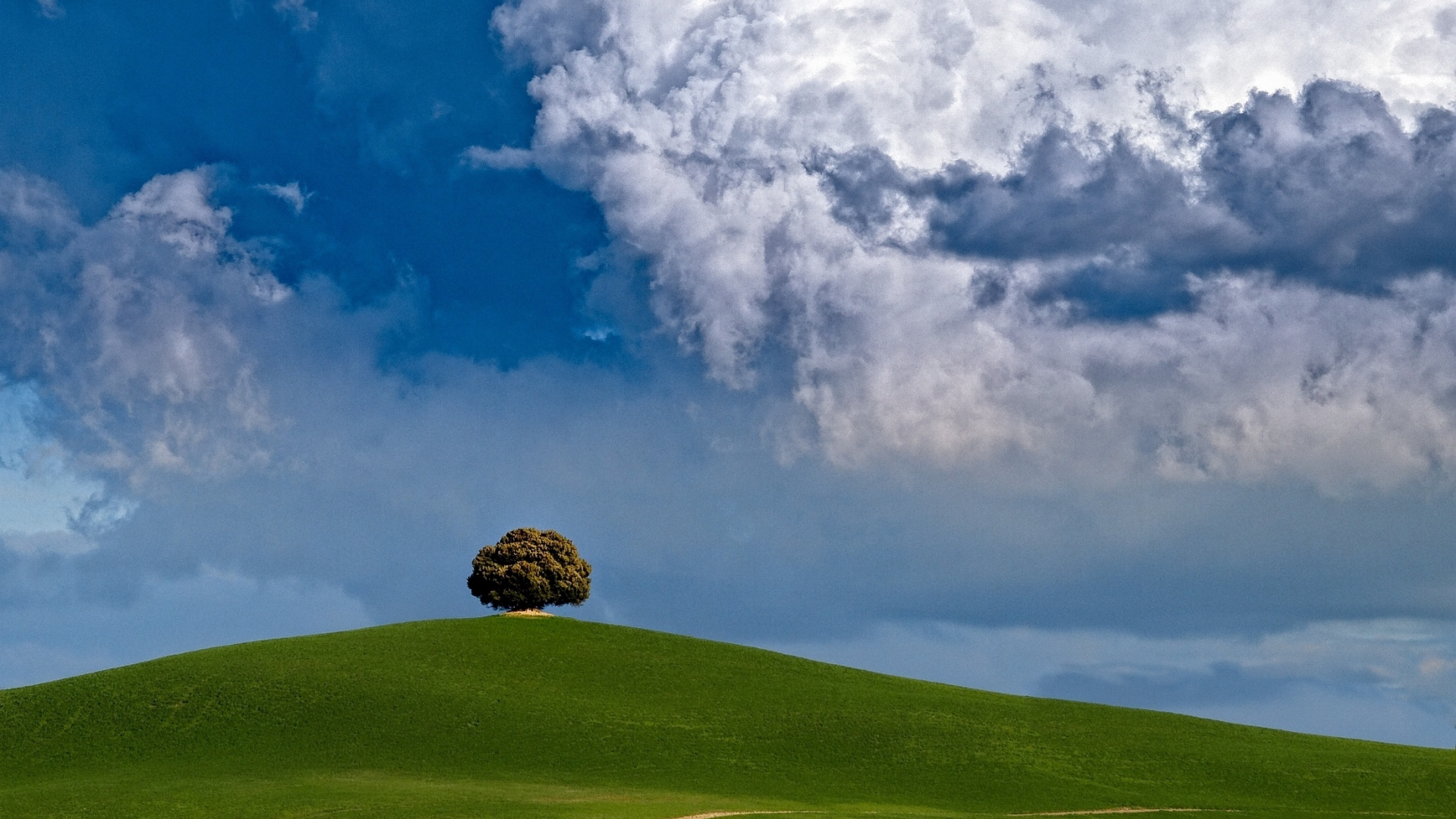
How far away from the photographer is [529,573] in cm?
8700

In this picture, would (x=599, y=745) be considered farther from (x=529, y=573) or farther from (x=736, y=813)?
(x=529, y=573)

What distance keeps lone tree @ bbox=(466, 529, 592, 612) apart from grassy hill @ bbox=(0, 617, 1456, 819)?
7.18 meters

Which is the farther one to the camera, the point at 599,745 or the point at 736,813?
the point at 599,745

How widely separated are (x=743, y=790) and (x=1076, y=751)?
61.5 feet

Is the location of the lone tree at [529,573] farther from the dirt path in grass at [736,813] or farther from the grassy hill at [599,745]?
the dirt path in grass at [736,813]

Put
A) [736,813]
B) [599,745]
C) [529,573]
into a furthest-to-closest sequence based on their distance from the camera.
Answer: [529,573], [599,745], [736,813]

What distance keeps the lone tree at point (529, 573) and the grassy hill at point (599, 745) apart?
7.18 m

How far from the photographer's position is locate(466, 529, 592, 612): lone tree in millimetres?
87188

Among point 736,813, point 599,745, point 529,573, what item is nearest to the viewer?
point 736,813

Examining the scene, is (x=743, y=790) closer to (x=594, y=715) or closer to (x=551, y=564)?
(x=594, y=715)

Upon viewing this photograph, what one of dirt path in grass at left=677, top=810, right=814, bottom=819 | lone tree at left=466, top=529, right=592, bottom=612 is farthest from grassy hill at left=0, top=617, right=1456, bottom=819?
lone tree at left=466, top=529, right=592, bottom=612

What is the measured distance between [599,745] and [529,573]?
85.6ft

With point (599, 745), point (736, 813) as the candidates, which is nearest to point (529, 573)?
point (599, 745)

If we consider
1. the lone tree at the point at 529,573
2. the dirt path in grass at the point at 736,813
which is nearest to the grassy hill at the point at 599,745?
the dirt path in grass at the point at 736,813
